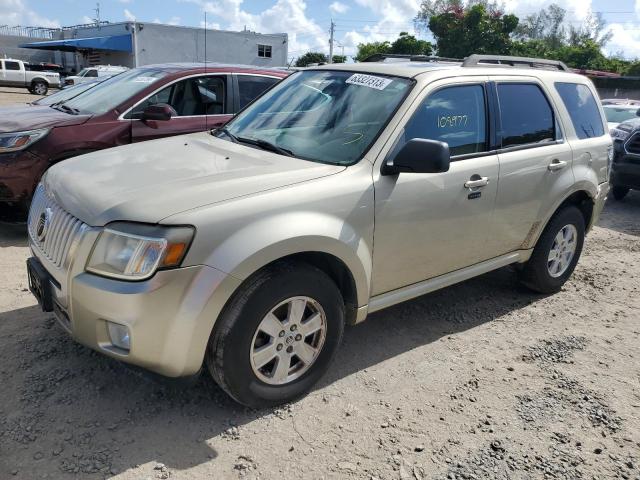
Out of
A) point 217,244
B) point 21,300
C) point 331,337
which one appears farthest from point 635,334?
point 21,300

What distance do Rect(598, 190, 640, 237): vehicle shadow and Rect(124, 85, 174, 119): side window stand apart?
5.89 meters

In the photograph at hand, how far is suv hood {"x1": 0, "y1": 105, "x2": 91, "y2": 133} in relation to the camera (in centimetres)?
532

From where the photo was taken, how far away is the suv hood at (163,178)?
255 cm

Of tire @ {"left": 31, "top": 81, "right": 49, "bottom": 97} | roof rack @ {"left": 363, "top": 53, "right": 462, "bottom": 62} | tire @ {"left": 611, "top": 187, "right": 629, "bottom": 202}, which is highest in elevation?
roof rack @ {"left": 363, "top": 53, "right": 462, "bottom": 62}

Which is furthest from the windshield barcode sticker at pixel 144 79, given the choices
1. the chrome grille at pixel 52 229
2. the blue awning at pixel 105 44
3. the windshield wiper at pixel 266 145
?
the blue awning at pixel 105 44

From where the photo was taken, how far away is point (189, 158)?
323 centimetres

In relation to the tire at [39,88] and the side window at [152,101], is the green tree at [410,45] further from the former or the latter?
→ the side window at [152,101]

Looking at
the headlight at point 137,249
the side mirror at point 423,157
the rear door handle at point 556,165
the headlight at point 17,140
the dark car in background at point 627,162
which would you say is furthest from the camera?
the dark car in background at point 627,162

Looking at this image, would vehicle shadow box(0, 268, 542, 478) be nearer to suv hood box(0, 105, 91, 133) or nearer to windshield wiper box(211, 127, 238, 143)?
windshield wiper box(211, 127, 238, 143)

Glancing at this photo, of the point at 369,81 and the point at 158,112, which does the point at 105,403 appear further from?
the point at 158,112

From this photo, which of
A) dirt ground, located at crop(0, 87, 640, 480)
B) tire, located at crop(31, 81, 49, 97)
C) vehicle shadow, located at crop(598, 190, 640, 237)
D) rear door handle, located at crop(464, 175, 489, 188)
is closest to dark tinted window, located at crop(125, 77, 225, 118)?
dirt ground, located at crop(0, 87, 640, 480)

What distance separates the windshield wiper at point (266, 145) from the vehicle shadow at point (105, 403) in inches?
52.8

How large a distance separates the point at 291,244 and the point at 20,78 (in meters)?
33.6

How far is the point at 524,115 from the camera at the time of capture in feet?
13.3
